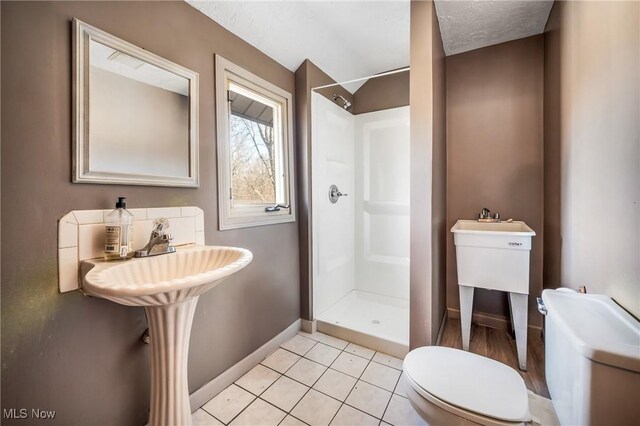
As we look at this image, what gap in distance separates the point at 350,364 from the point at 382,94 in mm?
2329

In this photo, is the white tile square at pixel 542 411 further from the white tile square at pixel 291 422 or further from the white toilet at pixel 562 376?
the white tile square at pixel 291 422

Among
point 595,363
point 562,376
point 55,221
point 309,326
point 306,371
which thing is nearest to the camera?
point 595,363

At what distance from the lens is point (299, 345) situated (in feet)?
6.39

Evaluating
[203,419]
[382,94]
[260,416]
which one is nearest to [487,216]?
[382,94]

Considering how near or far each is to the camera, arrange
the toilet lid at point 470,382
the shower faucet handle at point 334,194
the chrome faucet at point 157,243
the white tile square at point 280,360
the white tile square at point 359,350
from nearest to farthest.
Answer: the toilet lid at point 470,382 → the chrome faucet at point 157,243 → the white tile square at point 280,360 → the white tile square at point 359,350 → the shower faucet handle at point 334,194

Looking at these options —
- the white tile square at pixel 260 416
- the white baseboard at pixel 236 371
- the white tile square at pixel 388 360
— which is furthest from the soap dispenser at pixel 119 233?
the white tile square at pixel 388 360

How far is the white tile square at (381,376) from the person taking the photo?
153 centimetres

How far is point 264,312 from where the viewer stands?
5.90ft

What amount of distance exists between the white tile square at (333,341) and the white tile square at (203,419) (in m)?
0.88

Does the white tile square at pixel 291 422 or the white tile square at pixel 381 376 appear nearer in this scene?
the white tile square at pixel 291 422

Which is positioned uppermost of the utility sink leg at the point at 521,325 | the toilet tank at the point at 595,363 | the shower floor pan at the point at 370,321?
the toilet tank at the point at 595,363

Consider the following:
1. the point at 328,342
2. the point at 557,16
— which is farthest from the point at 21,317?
the point at 557,16

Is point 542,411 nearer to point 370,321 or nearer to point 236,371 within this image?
point 370,321

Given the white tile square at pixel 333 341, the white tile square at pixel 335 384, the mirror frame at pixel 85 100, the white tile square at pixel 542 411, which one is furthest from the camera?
the white tile square at pixel 333 341
